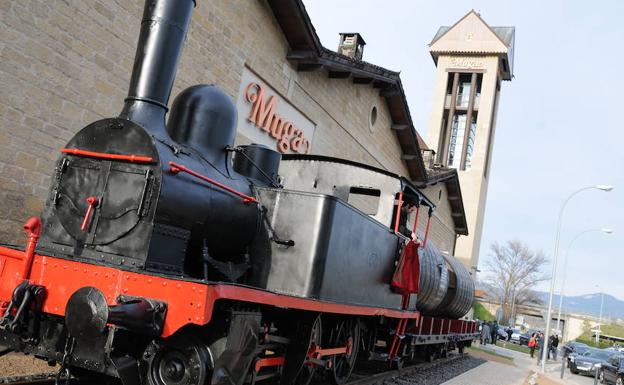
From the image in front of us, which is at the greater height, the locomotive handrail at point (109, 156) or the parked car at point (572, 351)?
the locomotive handrail at point (109, 156)

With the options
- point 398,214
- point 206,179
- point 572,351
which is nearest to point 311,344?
point 206,179

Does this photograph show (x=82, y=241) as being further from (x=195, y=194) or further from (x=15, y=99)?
(x=15, y=99)

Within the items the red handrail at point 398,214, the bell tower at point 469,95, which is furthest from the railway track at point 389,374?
the bell tower at point 469,95

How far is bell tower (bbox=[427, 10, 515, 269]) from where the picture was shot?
128 ft

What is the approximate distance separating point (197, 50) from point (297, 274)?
18.1ft

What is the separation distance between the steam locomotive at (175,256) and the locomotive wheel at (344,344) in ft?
0.24

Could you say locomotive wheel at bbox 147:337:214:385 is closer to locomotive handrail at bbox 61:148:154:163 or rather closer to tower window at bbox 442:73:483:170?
locomotive handrail at bbox 61:148:154:163

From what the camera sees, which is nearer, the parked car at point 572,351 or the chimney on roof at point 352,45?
the chimney on roof at point 352,45

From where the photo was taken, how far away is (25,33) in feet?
21.4

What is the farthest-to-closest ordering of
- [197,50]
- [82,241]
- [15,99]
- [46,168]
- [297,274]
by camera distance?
[197,50], [46,168], [15,99], [297,274], [82,241]

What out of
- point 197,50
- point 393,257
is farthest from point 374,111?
point 393,257

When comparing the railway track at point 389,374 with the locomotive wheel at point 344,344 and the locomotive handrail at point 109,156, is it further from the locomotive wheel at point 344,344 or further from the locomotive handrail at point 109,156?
the locomotive handrail at point 109,156

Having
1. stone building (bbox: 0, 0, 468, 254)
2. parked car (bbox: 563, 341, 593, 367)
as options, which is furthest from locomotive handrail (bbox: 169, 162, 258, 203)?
parked car (bbox: 563, 341, 593, 367)

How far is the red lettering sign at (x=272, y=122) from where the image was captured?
35.9 ft
